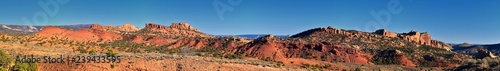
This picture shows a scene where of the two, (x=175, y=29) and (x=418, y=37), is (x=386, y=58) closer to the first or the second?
(x=418, y=37)

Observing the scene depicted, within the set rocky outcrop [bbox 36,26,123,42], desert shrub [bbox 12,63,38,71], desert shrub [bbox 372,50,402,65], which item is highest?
rocky outcrop [bbox 36,26,123,42]

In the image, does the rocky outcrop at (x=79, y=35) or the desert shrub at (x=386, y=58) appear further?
the rocky outcrop at (x=79, y=35)

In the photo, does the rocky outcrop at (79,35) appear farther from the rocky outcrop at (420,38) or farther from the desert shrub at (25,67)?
the rocky outcrop at (420,38)

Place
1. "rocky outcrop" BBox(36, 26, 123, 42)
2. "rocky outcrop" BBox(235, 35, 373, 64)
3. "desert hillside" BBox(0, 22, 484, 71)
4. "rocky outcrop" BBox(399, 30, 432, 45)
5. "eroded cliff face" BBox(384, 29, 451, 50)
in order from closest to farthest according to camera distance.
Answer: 1. "desert hillside" BBox(0, 22, 484, 71)
2. "rocky outcrop" BBox(235, 35, 373, 64)
3. "rocky outcrop" BBox(36, 26, 123, 42)
4. "rocky outcrop" BBox(399, 30, 432, 45)
5. "eroded cliff face" BBox(384, 29, 451, 50)

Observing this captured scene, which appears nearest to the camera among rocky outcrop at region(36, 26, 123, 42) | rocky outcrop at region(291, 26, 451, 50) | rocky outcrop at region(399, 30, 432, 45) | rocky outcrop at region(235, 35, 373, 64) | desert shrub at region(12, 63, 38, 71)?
desert shrub at region(12, 63, 38, 71)

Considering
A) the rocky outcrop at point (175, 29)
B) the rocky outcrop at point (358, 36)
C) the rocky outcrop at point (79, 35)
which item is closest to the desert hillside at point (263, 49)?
the rocky outcrop at point (79, 35)

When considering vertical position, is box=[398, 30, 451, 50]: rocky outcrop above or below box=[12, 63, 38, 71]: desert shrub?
above

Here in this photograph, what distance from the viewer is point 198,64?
39312 millimetres

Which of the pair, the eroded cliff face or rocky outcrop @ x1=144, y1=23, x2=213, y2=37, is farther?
rocky outcrop @ x1=144, y1=23, x2=213, y2=37

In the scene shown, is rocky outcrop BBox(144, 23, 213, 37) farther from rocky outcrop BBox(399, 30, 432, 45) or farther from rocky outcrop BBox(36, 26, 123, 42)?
rocky outcrop BBox(399, 30, 432, 45)

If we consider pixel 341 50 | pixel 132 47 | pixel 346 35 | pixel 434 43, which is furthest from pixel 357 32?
pixel 132 47

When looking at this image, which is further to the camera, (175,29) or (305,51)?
(175,29)

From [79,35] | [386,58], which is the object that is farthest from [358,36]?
[79,35]

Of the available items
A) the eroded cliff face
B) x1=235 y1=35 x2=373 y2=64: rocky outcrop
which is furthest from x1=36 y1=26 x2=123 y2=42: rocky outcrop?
the eroded cliff face
